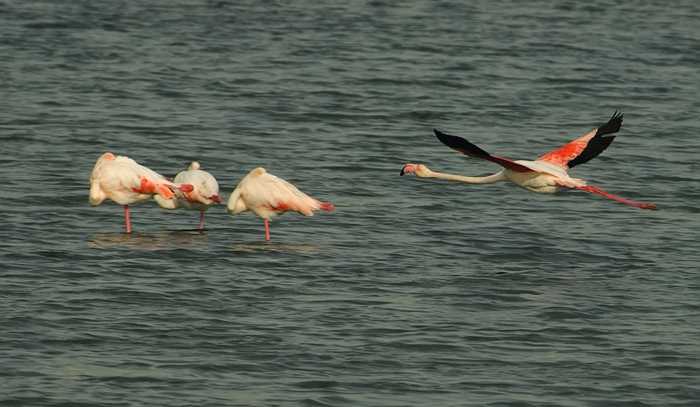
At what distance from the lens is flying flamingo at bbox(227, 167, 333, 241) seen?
1341 cm

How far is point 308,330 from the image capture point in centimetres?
1037

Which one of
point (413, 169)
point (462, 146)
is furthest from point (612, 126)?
point (462, 146)

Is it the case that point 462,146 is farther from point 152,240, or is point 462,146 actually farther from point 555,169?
point 152,240

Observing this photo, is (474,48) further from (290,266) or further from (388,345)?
(388,345)

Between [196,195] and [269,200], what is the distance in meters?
0.72

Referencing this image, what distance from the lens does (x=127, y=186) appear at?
1350 centimetres

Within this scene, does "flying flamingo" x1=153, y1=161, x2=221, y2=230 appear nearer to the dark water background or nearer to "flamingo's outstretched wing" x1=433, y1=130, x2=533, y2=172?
the dark water background

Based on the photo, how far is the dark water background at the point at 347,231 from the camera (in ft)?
31.1

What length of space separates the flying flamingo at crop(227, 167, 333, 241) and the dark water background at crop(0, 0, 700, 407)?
0.29 m

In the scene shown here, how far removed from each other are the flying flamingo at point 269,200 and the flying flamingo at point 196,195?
0.25 metres

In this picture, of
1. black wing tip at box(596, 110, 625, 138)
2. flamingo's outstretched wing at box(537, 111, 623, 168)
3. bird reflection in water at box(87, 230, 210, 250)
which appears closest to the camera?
bird reflection in water at box(87, 230, 210, 250)

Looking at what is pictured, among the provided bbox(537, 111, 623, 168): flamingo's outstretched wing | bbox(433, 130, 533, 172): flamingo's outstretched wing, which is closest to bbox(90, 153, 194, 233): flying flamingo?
bbox(433, 130, 533, 172): flamingo's outstretched wing

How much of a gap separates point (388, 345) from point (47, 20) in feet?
65.1

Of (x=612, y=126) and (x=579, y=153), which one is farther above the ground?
(x=612, y=126)
